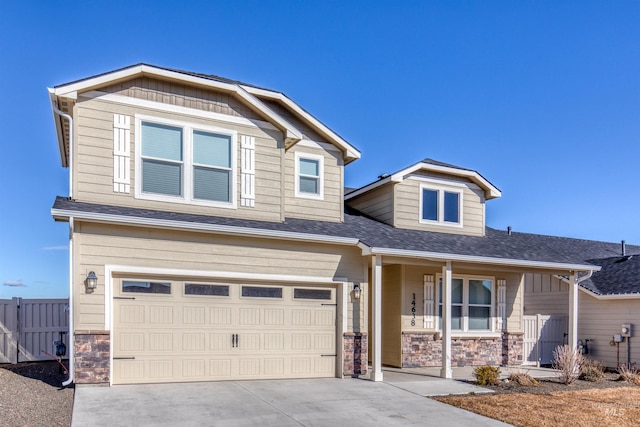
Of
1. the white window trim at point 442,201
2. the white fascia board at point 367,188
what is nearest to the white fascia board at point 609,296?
the white window trim at point 442,201

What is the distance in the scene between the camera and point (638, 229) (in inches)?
1016

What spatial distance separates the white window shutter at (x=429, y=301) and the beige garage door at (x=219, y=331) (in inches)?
132

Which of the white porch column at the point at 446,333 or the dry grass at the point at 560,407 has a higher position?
the white porch column at the point at 446,333

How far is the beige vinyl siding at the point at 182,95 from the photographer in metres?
10.1

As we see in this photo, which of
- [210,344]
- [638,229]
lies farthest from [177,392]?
[638,229]

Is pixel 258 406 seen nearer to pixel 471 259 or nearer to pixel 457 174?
pixel 471 259

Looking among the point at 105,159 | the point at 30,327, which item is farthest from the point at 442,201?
the point at 30,327

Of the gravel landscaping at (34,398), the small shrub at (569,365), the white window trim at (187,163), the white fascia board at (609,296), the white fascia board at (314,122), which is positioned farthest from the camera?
the white fascia board at (609,296)

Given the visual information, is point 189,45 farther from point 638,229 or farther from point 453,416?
point 638,229

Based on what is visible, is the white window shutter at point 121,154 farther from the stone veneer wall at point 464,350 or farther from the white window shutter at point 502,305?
the white window shutter at point 502,305

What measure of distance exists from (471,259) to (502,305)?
355cm

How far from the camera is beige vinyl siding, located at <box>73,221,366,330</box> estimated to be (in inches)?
352

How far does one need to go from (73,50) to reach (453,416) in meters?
11.8

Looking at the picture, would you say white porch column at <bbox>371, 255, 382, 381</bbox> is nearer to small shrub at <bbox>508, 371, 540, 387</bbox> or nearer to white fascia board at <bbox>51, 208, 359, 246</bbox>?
white fascia board at <bbox>51, 208, 359, 246</bbox>
